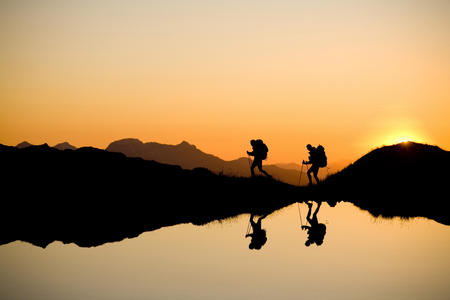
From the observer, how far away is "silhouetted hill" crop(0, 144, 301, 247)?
25.3 meters

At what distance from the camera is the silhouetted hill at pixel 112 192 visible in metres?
25.3

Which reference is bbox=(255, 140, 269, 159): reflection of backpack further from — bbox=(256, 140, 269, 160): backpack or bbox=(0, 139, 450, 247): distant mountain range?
bbox=(0, 139, 450, 247): distant mountain range

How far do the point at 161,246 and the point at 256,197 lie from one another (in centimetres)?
1928

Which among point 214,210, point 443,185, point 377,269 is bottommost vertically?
point 377,269

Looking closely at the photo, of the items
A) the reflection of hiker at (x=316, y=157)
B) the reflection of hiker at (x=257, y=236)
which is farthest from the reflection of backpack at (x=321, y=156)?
the reflection of hiker at (x=257, y=236)

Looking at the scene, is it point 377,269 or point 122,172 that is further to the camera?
point 122,172

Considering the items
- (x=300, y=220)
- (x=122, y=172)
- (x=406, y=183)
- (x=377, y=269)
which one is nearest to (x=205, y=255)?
(x=377, y=269)

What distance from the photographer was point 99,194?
3275 centimetres

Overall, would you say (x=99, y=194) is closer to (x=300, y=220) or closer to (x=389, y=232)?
(x=300, y=220)

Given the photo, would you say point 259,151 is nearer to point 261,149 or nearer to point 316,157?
point 261,149

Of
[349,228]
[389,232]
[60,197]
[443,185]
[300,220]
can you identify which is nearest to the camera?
[389,232]

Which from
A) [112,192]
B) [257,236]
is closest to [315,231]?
[257,236]

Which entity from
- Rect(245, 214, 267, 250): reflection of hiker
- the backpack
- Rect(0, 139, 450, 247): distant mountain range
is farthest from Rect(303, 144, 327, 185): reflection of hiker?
Rect(245, 214, 267, 250): reflection of hiker

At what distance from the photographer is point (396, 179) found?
4309 centimetres
